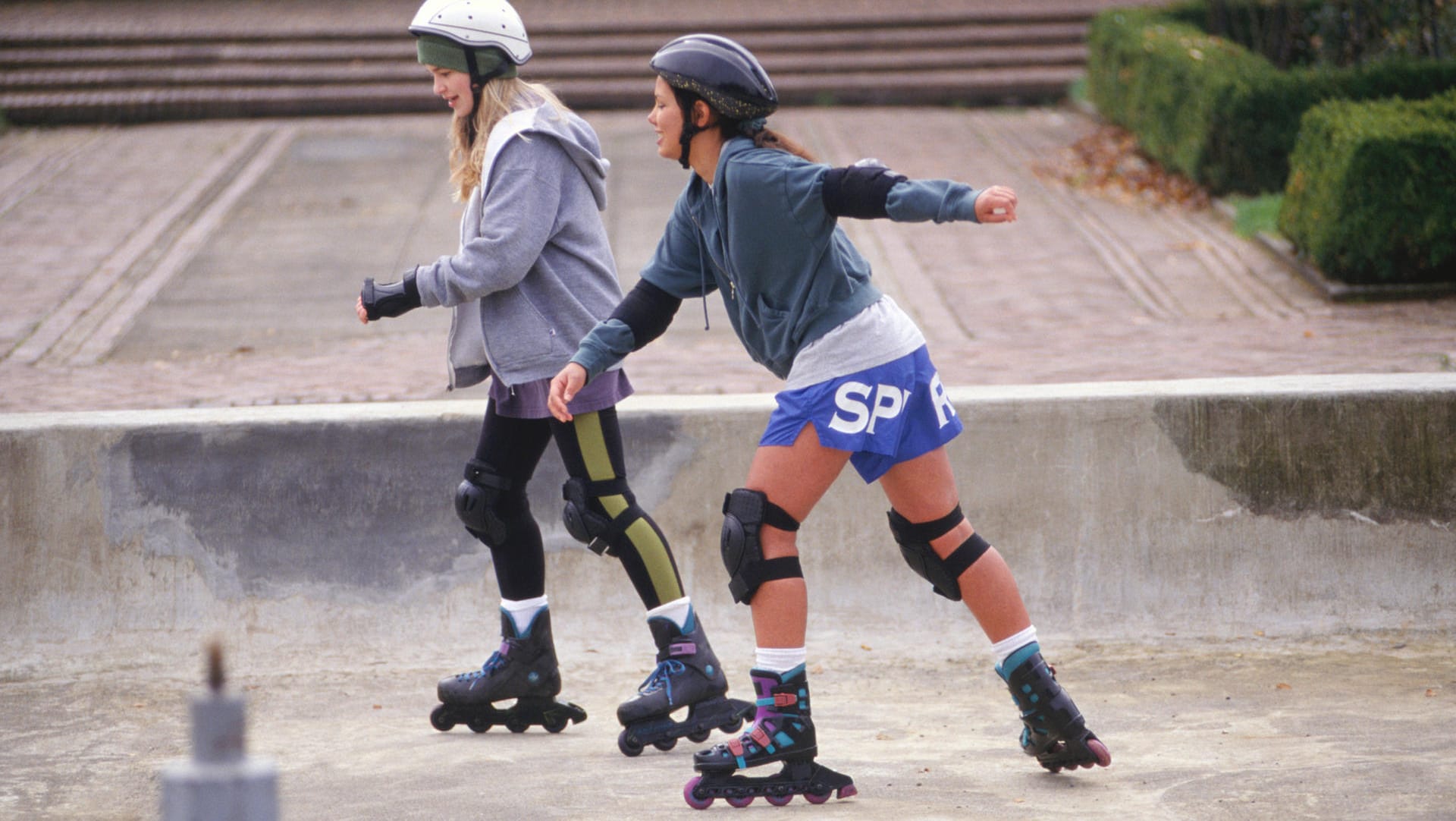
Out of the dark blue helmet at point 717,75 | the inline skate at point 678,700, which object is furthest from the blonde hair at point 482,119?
the inline skate at point 678,700

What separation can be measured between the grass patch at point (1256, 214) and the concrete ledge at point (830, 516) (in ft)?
14.3

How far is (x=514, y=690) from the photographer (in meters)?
4.29

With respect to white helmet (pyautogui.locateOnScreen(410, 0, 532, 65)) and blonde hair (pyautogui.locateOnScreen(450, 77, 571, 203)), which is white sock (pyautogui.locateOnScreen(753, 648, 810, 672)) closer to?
blonde hair (pyautogui.locateOnScreen(450, 77, 571, 203))

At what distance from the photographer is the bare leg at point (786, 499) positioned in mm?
3539

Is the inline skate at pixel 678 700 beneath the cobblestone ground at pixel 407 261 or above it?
above

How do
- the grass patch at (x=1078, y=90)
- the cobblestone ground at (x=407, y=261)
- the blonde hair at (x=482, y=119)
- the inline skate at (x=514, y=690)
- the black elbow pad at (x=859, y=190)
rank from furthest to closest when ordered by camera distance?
the grass patch at (x=1078, y=90)
the cobblestone ground at (x=407, y=261)
the inline skate at (x=514, y=690)
the blonde hair at (x=482, y=119)
the black elbow pad at (x=859, y=190)

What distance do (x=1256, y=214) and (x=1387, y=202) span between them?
1.86 metres

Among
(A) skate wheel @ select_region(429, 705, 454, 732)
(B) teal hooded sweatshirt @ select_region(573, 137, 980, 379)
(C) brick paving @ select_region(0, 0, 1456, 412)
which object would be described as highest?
(B) teal hooded sweatshirt @ select_region(573, 137, 980, 379)

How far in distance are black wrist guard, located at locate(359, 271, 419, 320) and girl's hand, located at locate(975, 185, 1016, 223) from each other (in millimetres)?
1582

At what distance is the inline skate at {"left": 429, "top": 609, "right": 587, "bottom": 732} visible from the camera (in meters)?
4.29

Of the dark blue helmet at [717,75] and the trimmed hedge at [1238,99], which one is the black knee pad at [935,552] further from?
the trimmed hedge at [1238,99]

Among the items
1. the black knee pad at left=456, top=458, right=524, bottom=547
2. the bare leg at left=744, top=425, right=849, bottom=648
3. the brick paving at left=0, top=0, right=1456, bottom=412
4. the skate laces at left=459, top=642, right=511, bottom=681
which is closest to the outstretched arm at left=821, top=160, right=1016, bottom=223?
the bare leg at left=744, top=425, right=849, bottom=648

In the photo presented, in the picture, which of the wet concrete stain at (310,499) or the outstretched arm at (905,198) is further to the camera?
the wet concrete stain at (310,499)

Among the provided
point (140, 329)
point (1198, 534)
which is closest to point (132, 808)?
point (1198, 534)
